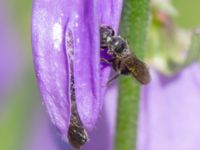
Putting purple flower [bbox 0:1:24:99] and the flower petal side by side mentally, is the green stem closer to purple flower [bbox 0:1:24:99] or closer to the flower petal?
the flower petal

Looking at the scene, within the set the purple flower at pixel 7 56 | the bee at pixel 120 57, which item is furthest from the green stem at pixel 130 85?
the purple flower at pixel 7 56

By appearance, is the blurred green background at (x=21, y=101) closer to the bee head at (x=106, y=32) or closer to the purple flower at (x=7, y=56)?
the purple flower at (x=7, y=56)

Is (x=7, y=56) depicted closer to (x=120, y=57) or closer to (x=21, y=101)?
(x=21, y=101)

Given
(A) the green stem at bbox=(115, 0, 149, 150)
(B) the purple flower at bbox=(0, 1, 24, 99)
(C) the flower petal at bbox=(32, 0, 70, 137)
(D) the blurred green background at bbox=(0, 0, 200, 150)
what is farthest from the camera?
(B) the purple flower at bbox=(0, 1, 24, 99)

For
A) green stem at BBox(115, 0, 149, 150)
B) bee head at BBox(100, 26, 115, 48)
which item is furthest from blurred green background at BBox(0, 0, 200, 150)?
bee head at BBox(100, 26, 115, 48)

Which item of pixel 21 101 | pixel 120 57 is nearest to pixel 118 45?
pixel 120 57
